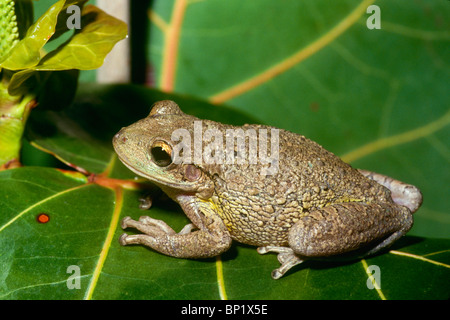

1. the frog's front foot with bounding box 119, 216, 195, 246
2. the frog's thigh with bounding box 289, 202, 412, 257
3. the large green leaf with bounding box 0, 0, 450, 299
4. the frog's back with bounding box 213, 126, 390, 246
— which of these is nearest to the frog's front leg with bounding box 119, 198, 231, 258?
the frog's front foot with bounding box 119, 216, 195, 246

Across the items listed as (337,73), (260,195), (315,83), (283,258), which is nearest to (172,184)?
(260,195)

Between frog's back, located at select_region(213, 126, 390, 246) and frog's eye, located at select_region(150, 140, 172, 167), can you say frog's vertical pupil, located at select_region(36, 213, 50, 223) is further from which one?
frog's back, located at select_region(213, 126, 390, 246)

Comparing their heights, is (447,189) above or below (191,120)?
below

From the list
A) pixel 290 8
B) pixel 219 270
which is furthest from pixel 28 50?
pixel 290 8

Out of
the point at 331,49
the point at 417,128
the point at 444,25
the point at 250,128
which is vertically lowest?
the point at 417,128

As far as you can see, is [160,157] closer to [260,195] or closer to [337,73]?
[260,195]

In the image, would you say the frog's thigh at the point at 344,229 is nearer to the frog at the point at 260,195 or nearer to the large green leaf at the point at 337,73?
the frog at the point at 260,195

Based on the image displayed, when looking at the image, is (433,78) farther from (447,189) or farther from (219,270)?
(219,270)
